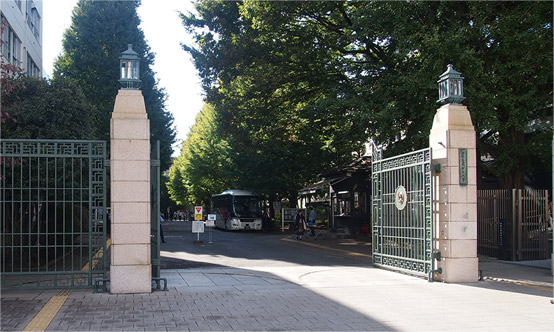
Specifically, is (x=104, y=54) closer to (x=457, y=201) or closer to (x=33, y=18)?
(x=33, y=18)

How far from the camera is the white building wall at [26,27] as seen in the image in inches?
882

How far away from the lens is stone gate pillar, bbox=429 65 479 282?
11289 mm

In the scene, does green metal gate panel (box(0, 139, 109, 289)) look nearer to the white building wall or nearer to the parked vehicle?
the white building wall

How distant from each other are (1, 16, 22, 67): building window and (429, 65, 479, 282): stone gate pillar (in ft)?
58.3

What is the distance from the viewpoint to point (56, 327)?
23.5 ft

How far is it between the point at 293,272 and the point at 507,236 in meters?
7.56

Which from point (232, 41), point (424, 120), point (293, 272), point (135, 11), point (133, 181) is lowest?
point (293, 272)

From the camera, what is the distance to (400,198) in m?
12.8

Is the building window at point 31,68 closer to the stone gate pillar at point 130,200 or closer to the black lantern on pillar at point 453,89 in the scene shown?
the stone gate pillar at point 130,200

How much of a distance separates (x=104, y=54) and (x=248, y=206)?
1491cm

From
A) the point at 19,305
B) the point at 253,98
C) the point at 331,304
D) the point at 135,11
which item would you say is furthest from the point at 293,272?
the point at 135,11

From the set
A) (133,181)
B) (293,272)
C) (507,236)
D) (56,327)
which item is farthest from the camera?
(507,236)

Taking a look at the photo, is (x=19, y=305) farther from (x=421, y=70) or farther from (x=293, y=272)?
(x=421, y=70)

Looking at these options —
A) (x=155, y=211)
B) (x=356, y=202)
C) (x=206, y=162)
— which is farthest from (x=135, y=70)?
(x=206, y=162)
